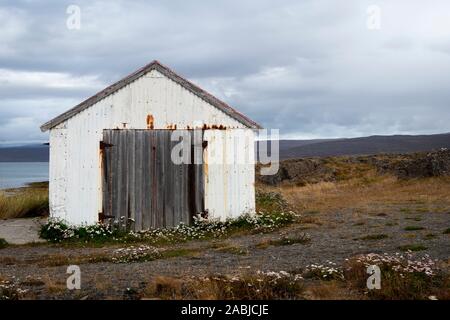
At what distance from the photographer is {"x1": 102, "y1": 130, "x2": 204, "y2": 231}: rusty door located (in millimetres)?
16359

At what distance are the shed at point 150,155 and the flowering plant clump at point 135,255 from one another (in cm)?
311

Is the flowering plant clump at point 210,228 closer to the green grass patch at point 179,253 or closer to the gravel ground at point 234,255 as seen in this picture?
the gravel ground at point 234,255

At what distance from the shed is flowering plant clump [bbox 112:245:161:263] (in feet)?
10.2

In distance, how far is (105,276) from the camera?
10.0 meters

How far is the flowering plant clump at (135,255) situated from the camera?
12.2m

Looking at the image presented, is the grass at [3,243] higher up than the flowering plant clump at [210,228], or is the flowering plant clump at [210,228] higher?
the flowering plant clump at [210,228]

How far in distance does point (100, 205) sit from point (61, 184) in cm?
130

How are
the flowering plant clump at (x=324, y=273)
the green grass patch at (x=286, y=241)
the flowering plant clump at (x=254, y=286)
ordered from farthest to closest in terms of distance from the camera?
the green grass patch at (x=286, y=241)
the flowering plant clump at (x=324, y=273)
the flowering plant clump at (x=254, y=286)

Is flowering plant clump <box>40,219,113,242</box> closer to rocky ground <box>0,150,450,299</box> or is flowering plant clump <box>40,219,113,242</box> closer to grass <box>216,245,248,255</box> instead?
rocky ground <box>0,150,450,299</box>

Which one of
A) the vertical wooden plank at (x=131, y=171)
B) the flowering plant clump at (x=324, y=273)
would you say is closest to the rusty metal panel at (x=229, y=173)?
the vertical wooden plank at (x=131, y=171)

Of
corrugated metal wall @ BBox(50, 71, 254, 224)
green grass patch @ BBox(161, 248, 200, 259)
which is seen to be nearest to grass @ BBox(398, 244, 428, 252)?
green grass patch @ BBox(161, 248, 200, 259)

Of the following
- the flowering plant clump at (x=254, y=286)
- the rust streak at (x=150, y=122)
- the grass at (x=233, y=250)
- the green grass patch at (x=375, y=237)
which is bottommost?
the grass at (x=233, y=250)

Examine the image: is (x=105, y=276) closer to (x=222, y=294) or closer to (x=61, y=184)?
(x=222, y=294)
